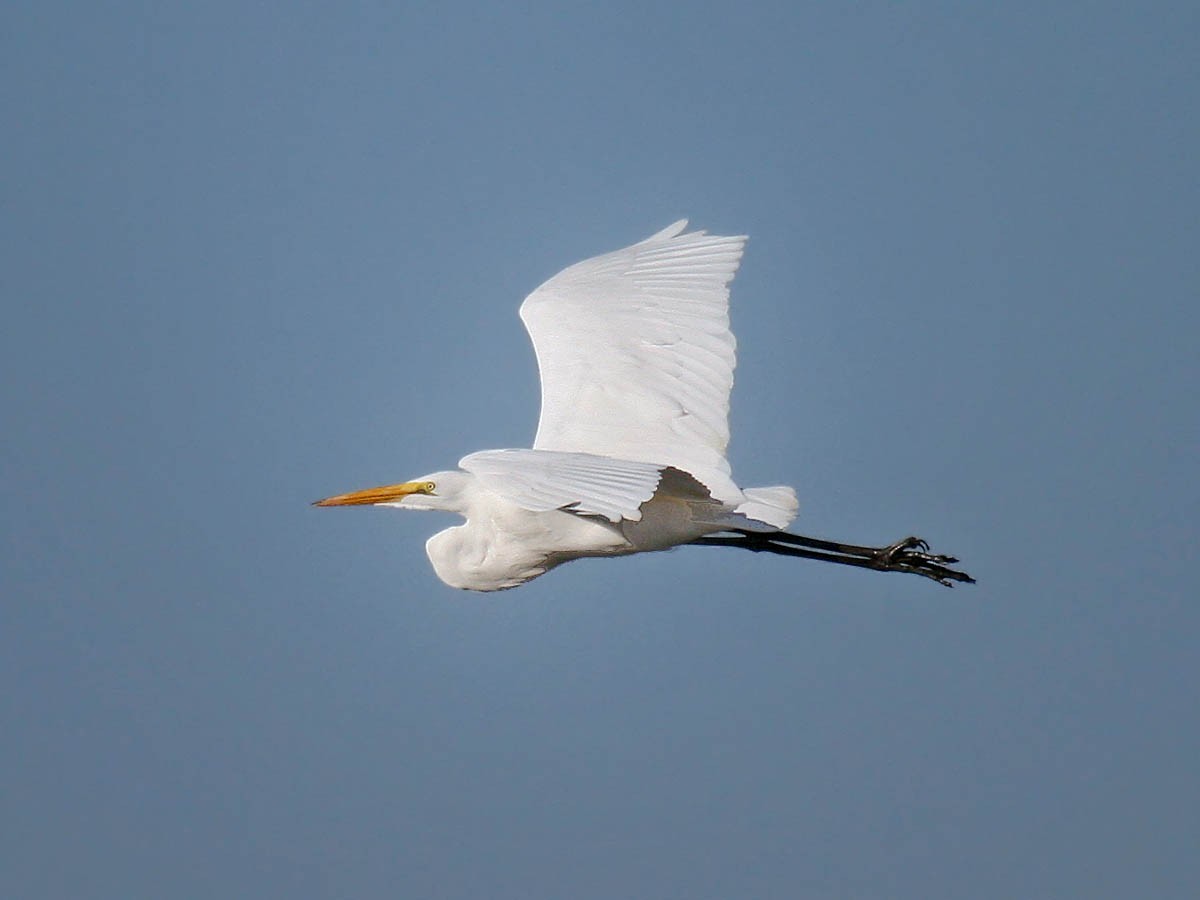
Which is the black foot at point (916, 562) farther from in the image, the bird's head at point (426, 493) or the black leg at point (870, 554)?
the bird's head at point (426, 493)

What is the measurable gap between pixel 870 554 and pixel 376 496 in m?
2.72

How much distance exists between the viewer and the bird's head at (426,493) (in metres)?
7.97

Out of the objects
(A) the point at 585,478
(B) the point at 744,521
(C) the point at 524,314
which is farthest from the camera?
(C) the point at 524,314

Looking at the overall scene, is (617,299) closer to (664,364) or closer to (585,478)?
(664,364)

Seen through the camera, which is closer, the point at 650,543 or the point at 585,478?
the point at 585,478

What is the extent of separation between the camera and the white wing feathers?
5527 millimetres

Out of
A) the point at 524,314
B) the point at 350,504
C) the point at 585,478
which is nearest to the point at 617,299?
the point at 524,314

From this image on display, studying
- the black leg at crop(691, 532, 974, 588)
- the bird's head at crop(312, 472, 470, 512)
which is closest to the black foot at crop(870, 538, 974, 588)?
the black leg at crop(691, 532, 974, 588)

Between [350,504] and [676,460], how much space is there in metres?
1.51

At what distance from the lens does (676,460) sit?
8.05m

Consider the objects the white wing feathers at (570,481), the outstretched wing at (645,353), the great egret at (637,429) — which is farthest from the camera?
the outstretched wing at (645,353)

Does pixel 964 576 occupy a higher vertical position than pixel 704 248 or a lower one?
lower

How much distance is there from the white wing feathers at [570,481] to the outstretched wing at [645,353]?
6.23 feet

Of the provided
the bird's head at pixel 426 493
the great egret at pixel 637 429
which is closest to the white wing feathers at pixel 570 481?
the great egret at pixel 637 429
